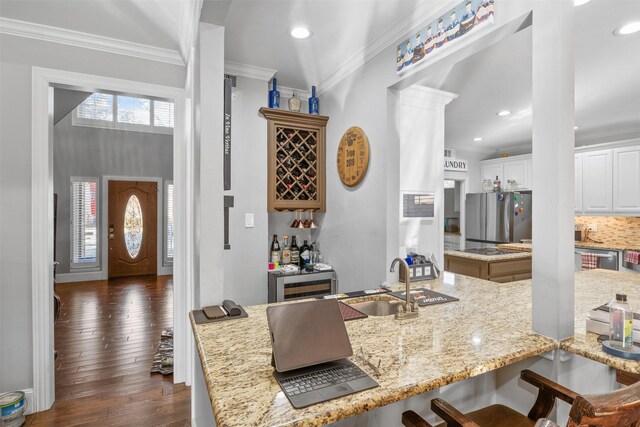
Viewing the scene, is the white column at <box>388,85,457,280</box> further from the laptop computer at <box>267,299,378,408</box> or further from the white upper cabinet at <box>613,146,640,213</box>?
the white upper cabinet at <box>613,146,640,213</box>

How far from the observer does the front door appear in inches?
281

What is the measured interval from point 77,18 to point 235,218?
5.98 feet

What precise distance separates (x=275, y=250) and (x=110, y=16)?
234cm

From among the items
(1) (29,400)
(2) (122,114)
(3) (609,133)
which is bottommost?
(1) (29,400)

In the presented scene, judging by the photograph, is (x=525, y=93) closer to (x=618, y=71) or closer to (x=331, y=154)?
(x=618, y=71)

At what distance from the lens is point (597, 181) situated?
16.6ft

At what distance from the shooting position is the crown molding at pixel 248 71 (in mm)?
3027

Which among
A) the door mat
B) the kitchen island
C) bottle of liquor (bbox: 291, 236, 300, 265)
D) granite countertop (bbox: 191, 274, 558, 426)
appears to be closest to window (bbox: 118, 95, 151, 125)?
the door mat

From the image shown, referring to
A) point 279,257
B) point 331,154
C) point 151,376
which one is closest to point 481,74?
point 331,154

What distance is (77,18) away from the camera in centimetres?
223

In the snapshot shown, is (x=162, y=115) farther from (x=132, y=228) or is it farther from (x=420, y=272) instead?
(x=420, y=272)

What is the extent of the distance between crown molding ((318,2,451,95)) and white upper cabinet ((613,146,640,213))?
4425 mm

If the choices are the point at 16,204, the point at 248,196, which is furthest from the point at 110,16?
the point at 248,196

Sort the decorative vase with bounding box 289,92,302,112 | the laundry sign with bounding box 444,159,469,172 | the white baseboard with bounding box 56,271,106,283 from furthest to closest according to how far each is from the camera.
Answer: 1. the white baseboard with bounding box 56,271,106,283
2. the laundry sign with bounding box 444,159,469,172
3. the decorative vase with bounding box 289,92,302,112
